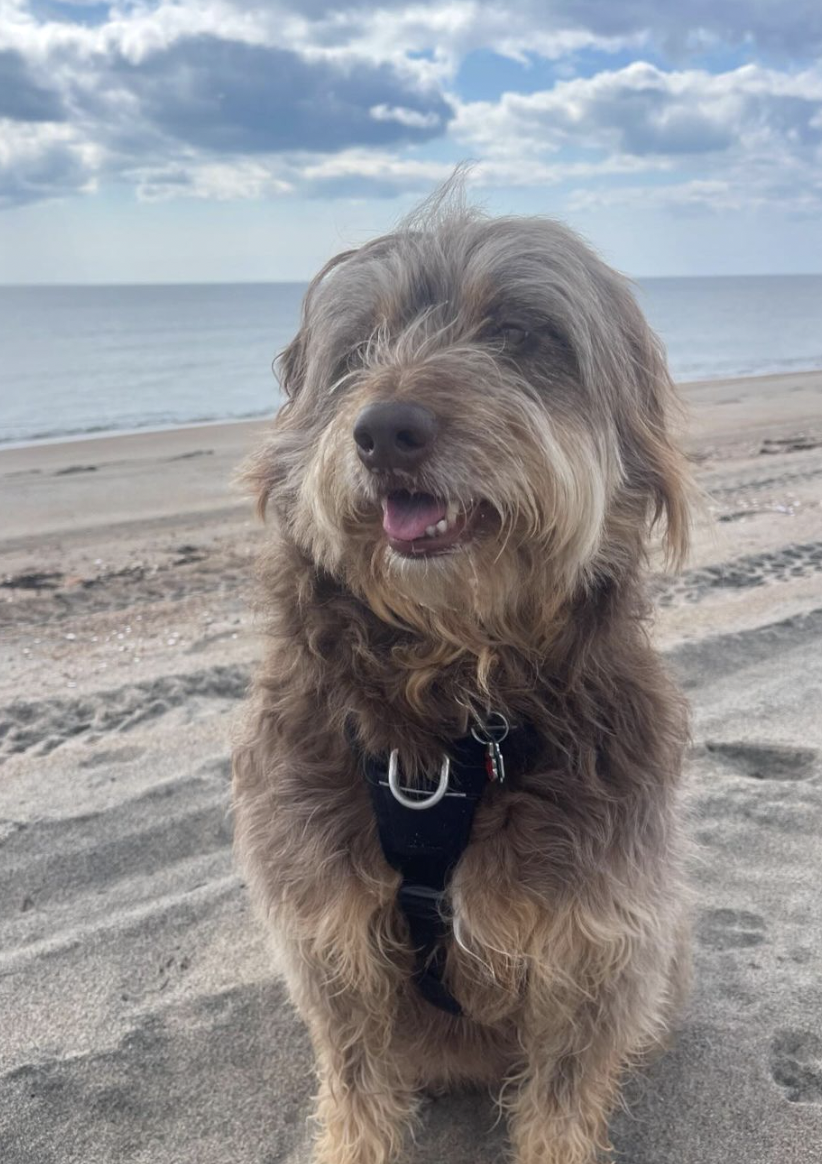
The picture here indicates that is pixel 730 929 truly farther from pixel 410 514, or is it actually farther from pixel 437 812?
pixel 410 514

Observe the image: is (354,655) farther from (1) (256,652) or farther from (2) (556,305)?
(1) (256,652)

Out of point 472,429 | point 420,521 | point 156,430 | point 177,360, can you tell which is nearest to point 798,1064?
point 420,521

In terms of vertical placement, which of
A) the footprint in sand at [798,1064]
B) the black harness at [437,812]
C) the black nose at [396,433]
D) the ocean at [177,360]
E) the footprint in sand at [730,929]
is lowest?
the ocean at [177,360]

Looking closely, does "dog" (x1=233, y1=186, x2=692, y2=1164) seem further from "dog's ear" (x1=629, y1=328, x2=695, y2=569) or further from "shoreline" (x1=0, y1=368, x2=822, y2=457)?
"shoreline" (x1=0, y1=368, x2=822, y2=457)

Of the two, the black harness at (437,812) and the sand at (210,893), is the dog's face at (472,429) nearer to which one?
the black harness at (437,812)

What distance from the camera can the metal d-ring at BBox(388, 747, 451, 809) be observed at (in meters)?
2.10

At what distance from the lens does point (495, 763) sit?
2162 mm

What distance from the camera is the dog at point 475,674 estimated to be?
2062 mm

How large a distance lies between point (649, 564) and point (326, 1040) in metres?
1.49

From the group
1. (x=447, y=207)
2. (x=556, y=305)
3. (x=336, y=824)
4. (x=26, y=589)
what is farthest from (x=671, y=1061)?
(x=26, y=589)

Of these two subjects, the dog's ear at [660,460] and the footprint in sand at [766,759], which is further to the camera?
the footprint in sand at [766,759]

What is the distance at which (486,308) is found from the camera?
2.29m

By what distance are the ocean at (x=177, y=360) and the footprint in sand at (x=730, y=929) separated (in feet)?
6.38

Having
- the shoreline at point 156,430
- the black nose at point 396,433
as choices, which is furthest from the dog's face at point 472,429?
the shoreline at point 156,430
